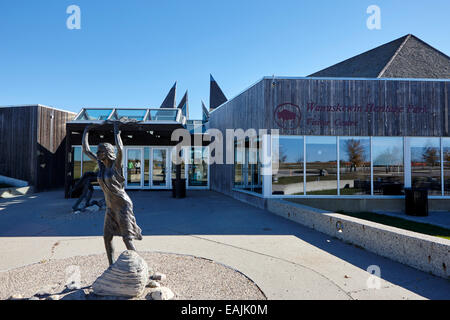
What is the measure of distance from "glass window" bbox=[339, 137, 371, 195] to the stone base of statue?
A: 896 cm

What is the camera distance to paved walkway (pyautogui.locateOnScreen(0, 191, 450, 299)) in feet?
12.0

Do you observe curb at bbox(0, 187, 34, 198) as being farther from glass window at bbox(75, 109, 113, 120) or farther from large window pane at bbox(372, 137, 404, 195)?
large window pane at bbox(372, 137, 404, 195)

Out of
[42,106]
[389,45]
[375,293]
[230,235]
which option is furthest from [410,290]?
[42,106]

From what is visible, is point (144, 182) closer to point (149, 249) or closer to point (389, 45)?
point (149, 249)

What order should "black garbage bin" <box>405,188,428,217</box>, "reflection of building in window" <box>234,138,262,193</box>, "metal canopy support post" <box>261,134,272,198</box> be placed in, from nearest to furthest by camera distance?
"black garbage bin" <box>405,188,428,217</box> < "metal canopy support post" <box>261,134,272,198</box> < "reflection of building in window" <box>234,138,262,193</box>

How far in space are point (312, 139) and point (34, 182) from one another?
15.3 meters

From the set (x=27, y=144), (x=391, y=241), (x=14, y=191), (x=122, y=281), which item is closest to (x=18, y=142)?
(x=27, y=144)

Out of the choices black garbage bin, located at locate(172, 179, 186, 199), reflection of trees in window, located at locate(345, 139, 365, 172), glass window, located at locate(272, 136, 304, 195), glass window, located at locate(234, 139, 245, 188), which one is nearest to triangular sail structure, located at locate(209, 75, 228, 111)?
glass window, located at locate(234, 139, 245, 188)

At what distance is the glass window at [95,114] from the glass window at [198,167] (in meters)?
5.41

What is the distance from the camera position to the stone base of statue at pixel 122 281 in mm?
3178

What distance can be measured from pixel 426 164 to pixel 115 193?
1167 cm

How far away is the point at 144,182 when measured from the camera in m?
16.9

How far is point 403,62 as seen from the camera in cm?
1441

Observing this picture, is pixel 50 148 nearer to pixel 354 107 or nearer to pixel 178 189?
pixel 178 189
